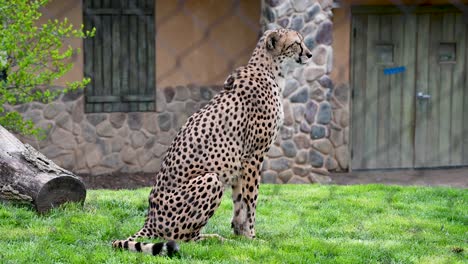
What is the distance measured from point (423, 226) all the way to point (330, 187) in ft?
5.32

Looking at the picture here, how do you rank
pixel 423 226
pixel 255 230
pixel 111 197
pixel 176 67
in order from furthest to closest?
pixel 176 67, pixel 111 197, pixel 423 226, pixel 255 230

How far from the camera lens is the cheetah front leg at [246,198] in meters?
4.79

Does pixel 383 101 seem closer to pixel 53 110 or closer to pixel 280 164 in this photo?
pixel 280 164

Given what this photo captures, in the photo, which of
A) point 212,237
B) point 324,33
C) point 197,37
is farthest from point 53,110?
point 212,237

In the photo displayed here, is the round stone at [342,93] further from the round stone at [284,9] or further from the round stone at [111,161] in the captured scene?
the round stone at [111,161]

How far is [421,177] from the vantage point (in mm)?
9773

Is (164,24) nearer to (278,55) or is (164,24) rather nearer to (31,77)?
(31,77)

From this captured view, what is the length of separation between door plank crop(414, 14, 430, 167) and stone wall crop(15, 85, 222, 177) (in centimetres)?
235

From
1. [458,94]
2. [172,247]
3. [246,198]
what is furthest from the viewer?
[458,94]

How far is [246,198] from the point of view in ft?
15.9

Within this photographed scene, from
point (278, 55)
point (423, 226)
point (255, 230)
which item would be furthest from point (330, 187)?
point (278, 55)

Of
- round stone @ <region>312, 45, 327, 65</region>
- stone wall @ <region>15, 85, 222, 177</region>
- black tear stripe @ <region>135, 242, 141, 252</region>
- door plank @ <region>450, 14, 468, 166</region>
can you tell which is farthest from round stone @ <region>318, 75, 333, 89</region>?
black tear stripe @ <region>135, 242, 141, 252</region>

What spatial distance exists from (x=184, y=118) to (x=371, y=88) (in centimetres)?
218

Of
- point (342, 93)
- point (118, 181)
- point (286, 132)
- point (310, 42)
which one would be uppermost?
point (310, 42)
